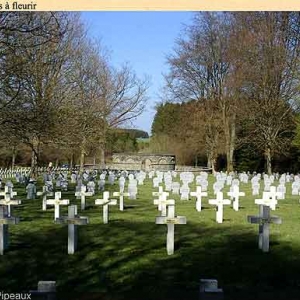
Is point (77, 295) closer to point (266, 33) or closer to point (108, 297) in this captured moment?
point (108, 297)

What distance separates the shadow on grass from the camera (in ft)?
21.0

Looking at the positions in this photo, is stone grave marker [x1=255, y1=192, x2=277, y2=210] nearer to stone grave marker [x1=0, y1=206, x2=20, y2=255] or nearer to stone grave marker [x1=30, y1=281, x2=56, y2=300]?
stone grave marker [x1=0, y1=206, x2=20, y2=255]

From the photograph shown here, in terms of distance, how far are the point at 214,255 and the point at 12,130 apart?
9234 millimetres

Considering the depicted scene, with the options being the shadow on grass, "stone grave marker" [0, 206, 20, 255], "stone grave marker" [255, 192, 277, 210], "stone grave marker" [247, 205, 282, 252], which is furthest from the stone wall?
"stone grave marker" [0, 206, 20, 255]

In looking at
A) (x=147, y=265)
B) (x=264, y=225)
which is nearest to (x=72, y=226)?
(x=147, y=265)

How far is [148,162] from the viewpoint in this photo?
4634 cm

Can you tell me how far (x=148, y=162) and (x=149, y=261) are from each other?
38371mm

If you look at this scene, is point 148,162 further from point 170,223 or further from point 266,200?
point 170,223

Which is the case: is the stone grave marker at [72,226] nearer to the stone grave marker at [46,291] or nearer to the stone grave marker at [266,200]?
the stone grave marker at [46,291]

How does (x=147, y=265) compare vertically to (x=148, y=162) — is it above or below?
below

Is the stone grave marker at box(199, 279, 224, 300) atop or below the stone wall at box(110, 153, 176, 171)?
below

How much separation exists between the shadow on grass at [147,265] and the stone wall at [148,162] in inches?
1381
